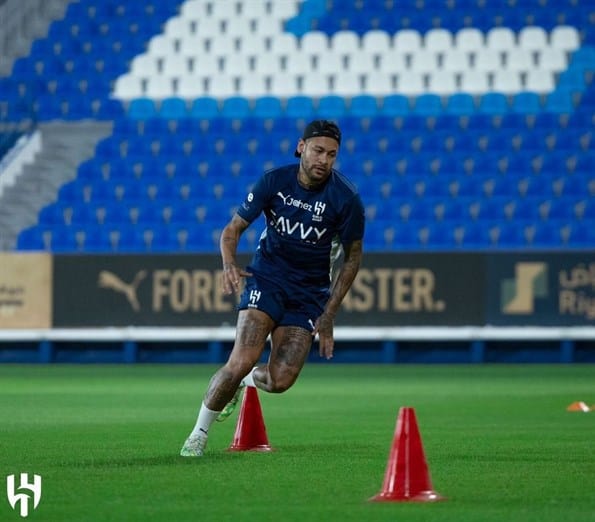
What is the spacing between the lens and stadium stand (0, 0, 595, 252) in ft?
88.2

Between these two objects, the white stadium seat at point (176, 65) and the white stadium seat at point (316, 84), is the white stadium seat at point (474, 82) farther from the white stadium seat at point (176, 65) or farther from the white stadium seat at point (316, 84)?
the white stadium seat at point (176, 65)

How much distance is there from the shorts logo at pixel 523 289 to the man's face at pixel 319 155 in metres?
14.5

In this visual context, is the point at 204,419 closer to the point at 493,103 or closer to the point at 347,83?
the point at 493,103

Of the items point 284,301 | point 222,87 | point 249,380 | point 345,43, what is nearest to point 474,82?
point 345,43

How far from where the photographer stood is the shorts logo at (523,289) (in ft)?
78.4

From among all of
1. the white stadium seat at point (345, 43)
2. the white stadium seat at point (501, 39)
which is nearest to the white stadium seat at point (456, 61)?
the white stadium seat at point (501, 39)

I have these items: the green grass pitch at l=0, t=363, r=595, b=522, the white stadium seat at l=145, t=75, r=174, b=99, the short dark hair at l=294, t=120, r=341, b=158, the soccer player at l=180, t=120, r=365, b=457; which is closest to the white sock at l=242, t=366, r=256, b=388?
the soccer player at l=180, t=120, r=365, b=457

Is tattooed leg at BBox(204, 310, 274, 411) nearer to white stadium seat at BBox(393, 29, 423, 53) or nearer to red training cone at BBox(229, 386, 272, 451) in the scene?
red training cone at BBox(229, 386, 272, 451)

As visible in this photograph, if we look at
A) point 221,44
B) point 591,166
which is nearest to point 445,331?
point 591,166

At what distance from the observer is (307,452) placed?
10.2 m

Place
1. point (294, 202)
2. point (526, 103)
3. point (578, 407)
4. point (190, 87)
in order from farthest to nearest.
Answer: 1. point (190, 87)
2. point (526, 103)
3. point (578, 407)
4. point (294, 202)

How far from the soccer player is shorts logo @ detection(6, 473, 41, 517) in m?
1.65

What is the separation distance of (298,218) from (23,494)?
3.11m

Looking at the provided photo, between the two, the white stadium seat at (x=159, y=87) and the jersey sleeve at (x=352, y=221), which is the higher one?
the white stadium seat at (x=159, y=87)
